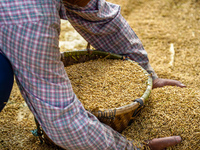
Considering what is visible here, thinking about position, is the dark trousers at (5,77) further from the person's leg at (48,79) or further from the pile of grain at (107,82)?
the pile of grain at (107,82)

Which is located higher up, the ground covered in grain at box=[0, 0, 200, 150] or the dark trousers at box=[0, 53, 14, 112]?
the dark trousers at box=[0, 53, 14, 112]

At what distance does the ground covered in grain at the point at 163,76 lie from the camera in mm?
1655

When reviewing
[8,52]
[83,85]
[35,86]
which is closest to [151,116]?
[83,85]

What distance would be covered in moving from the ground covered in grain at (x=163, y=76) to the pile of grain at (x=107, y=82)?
0.21m

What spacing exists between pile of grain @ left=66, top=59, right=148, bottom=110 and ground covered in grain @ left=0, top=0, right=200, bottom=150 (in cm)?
21

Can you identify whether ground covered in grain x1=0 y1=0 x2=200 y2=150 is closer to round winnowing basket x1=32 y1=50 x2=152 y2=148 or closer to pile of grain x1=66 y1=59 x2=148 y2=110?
round winnowing basket x1=32 y1=50 x2=152 y2=148

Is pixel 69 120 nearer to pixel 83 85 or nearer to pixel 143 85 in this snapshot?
pixel 83 85

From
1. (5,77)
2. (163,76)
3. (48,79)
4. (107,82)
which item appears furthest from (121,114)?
(163,76)

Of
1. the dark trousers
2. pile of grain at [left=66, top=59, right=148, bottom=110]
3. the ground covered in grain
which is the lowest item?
the ground covered in grain

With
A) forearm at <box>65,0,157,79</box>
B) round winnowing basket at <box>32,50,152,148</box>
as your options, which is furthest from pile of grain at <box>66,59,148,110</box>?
forearm at <box>65,0,157,79</box>

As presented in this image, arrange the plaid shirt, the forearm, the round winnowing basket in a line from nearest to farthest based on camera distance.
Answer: the plaid shirt, the round winnowing basket, the forearm

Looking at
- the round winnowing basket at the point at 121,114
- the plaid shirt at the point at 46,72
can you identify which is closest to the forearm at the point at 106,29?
the round winnowing basket at the point at 121,114

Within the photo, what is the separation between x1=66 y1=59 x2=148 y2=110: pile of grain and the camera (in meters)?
1.58

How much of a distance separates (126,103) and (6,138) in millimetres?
1029
